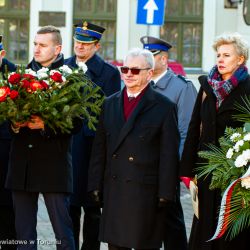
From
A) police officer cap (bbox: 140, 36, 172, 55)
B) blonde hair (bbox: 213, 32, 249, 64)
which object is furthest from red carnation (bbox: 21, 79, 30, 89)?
police officer cap (bbox: 140, 36, 172, 55)

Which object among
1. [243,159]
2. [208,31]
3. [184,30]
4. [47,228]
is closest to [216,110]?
[243,159]

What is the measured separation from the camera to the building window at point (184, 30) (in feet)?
72.0

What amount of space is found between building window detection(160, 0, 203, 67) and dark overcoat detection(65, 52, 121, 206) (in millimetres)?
12963

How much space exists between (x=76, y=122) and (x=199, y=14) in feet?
47.2

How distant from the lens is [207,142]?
756 centimetres

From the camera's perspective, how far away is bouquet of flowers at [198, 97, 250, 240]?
6.43 metres

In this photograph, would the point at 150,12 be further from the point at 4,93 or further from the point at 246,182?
the point at 246,182

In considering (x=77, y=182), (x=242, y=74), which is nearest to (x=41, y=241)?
(x=77, y=182)

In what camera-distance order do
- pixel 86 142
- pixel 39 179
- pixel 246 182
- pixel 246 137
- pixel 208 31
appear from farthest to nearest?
pixel 208 31
pixel 86 142
pixel 39 179
pixel 246 137
pixel 246 182

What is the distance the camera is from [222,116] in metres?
7.52

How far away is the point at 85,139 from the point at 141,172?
157cm

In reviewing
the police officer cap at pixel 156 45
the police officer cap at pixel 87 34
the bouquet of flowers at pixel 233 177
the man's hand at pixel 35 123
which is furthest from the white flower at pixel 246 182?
the police officer cap at pixel 87 34

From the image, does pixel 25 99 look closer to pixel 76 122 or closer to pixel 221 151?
pixel 76 122

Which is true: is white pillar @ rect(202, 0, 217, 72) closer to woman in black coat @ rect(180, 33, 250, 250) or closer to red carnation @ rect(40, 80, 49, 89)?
woman in black coat @ rect(180, 33, 250, 250)
